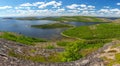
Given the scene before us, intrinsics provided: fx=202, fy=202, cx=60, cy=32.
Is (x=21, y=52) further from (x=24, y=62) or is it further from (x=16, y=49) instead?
(x=24, y=62)

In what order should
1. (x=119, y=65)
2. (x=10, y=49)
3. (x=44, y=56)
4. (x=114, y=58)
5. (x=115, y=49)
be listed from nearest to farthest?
(x=119, y=65) → (x=114, y=58) → (x=115, y=49) → (x=10, y=49) → (x=44, y=56)

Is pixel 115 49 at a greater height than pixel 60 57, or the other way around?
pixel 115 49

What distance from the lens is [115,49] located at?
32312mm

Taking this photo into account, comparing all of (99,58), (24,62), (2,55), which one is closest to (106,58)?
(99,58)

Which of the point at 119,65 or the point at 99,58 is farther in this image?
the point at 99,58

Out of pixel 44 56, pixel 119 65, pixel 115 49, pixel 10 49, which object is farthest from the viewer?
pixel 44 56

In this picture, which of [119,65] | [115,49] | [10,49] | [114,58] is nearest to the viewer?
[119,65]

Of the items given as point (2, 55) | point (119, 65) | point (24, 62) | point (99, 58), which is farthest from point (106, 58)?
point (2, 55)

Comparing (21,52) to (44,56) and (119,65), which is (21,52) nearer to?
(44,56)

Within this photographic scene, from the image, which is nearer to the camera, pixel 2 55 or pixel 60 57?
pixel 2 55

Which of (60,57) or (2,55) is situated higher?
(2,55)

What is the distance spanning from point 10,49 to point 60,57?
37.9 ft

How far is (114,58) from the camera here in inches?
1166

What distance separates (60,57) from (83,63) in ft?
44.1
